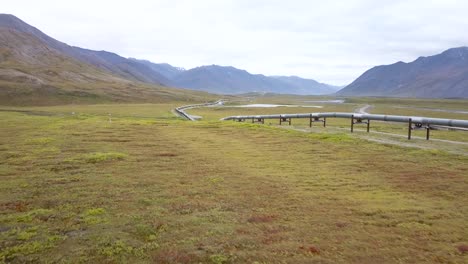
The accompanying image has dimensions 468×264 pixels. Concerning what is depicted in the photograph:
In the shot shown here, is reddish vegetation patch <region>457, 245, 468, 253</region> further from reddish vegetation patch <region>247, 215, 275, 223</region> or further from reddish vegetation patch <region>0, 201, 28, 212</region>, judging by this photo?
reddish vegetation patch <region>0, 201, 28, 212</region>

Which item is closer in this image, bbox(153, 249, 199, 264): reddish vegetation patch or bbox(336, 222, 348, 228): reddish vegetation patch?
bbox(153, 249, 199, 264): reddish vegetation patch

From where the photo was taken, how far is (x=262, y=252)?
622 centimetres

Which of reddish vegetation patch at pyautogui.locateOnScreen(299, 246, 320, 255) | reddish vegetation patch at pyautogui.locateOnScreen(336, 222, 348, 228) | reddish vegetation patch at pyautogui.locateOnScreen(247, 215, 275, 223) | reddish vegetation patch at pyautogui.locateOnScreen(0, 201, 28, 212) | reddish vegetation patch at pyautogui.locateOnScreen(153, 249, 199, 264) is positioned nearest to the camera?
reddish vegetation patch at pyautogui.locateOnScreen(153, 249, 199, 264)

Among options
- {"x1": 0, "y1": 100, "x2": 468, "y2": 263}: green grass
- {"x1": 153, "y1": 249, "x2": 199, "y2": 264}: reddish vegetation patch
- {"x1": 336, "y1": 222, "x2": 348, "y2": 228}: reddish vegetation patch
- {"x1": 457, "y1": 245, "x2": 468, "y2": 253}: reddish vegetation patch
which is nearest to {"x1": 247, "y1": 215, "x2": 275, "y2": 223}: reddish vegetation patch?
{"x1": 0, "y1": 100, "x2": 468, "y2": 263}: green grass

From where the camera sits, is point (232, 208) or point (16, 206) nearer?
point (232, 208)

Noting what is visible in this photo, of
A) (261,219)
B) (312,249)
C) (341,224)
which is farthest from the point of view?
(261,219)

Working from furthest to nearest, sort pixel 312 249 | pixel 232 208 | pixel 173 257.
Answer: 1. pixel 232 208
2. pixel 312 249
3. pixel 173 257

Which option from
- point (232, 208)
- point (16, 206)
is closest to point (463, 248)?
point (232, 208)

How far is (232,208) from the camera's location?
8.30 m

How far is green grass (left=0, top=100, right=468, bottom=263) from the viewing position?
6.29 m

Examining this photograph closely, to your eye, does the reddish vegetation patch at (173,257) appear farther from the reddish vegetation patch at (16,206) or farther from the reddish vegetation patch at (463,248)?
the reddish vegetation patch at (463,248)

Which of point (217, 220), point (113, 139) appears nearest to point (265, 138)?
point (113, 139)

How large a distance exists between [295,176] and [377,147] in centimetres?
732

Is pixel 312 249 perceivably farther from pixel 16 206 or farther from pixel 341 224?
pixel 16 206
